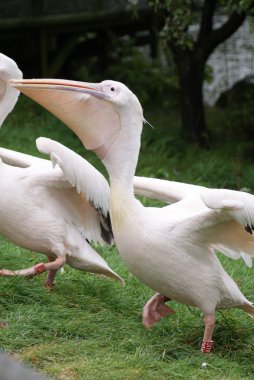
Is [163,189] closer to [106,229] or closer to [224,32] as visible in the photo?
[106,229]

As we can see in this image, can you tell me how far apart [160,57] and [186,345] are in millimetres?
8990

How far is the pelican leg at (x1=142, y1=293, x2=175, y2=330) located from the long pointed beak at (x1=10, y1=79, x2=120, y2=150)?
97 cm

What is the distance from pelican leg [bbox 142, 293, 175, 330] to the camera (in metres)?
4.47

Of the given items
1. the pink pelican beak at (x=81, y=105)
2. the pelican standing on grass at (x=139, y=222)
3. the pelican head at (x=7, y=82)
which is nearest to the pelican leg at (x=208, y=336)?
the pelican standing on grass at (x=139, y=222)

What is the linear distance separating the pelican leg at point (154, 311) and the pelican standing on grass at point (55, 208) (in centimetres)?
51

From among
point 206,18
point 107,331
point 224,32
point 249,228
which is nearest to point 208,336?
point 107,331

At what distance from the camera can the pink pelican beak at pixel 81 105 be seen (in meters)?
4.07

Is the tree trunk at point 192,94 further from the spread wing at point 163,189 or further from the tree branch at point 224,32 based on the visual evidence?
the spread wing at point 163,189

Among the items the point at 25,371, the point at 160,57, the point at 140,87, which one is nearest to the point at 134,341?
the point at 25,371

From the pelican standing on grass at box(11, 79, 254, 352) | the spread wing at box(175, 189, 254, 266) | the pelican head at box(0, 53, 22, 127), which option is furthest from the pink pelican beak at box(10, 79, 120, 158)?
the pelican head at box(0, 53, 22, 127)

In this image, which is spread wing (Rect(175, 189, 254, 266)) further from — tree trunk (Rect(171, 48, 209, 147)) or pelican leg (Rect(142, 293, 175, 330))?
tree trunk (Rect(171, 48, 209, 147))

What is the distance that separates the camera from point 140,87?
11531mm

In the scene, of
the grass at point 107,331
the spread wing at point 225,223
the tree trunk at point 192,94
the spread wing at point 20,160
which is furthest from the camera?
the tree trunk at point 192,94

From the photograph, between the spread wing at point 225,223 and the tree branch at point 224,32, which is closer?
the spread wing at point 225,223
